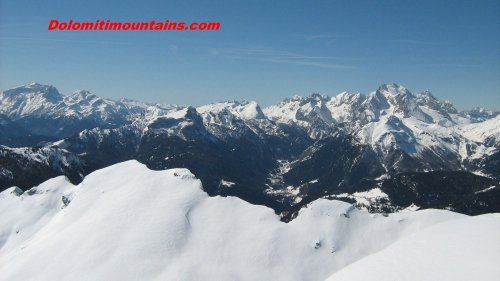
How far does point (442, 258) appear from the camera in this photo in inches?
1886

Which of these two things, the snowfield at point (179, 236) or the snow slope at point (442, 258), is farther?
the snowfield at point (179, 236)

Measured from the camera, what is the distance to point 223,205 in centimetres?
12106

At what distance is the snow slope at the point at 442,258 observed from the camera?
42700mm

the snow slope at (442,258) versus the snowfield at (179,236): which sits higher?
the snow slope at (442,258)

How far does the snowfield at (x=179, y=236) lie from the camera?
322ft

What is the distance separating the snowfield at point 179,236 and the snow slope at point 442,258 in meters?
27.1

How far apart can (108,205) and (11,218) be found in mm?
52696

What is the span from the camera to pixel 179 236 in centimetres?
10619

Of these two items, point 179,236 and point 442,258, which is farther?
point 179,236

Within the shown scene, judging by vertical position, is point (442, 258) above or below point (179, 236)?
above

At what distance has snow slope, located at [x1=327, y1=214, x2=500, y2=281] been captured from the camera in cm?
4270

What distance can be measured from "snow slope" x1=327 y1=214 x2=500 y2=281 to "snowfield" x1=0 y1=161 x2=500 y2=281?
27066 mm

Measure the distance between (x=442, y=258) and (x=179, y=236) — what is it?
71.7m

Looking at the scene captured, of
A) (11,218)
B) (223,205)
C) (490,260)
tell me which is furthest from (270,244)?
(11,218)
